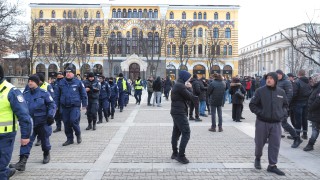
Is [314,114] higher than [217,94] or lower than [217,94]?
lower

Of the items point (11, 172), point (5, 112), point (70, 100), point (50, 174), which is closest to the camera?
point (5, 112)

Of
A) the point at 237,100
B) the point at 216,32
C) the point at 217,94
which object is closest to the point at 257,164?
the point at 217,94

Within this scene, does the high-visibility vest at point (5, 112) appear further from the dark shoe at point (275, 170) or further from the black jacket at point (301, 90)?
the black jacket at point (301, 90)

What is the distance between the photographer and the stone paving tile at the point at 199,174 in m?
6.30

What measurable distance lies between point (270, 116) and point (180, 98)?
189 cm

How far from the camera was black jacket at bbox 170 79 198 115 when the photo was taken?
7.34 m

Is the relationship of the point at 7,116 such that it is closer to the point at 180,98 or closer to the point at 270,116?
the point at 180,98

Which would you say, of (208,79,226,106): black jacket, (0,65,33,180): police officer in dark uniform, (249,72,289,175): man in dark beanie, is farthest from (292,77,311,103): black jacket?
(0,65,33,180): police officer in dark uniform

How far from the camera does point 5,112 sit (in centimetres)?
480

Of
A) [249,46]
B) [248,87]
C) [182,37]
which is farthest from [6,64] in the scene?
[249,46]

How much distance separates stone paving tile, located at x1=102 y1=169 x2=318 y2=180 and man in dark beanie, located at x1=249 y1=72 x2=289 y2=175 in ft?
1.04

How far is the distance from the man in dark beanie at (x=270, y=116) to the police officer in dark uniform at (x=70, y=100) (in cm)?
467

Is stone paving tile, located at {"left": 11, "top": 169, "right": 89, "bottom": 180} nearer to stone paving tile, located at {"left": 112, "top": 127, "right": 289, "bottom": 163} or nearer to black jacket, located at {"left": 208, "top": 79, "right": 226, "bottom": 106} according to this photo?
stone paving tile, located at {"left": 112, "top": 127, "right": 289, "bottom": 163}

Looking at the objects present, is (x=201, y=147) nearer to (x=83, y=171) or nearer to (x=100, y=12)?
(x=83, y=171)
